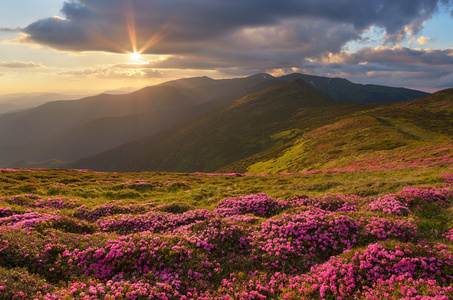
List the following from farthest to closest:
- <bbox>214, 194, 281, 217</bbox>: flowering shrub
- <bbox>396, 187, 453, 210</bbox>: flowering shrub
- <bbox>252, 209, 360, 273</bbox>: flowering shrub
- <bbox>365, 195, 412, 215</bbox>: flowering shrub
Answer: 1. <bbox>214, 194, 281, 217</bbox>: flowering shrub
2. <bbox>396, 187, 453, 210</bbox>: flowering shrub
3. <bbox>365, 195, 412, 215</bbox>: flowering shrub
4. <bbox>252, 209, 360, 273</bbox>: flowering shrub

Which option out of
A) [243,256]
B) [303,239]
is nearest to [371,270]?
[303,239]

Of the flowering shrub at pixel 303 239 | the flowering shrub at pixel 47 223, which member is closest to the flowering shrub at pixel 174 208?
the flowering shrub at pixel 47 223

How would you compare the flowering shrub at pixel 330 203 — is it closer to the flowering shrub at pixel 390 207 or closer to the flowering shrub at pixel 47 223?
the flowering shrub at pixel 390 207

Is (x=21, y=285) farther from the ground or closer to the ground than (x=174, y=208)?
farther from the ground

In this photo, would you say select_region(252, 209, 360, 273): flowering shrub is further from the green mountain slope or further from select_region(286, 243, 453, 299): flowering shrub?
the green mountain slope

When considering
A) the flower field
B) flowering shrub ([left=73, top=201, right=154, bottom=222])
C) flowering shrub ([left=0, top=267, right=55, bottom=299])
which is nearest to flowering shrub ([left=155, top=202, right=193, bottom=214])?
flowering shrub ([left=73, top=201, right=154, bottom=222])

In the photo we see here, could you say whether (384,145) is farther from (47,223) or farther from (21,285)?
(21,285)

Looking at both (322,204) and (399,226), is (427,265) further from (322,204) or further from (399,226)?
(322,204)

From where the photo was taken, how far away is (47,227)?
13672 mm

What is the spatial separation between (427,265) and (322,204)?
9097mm

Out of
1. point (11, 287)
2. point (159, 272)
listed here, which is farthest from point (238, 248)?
point (11, 287)

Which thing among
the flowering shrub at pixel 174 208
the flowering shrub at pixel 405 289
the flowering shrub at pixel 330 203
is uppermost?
the flowering shrub at pixel 405 289

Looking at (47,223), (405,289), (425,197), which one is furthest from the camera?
(425,197)

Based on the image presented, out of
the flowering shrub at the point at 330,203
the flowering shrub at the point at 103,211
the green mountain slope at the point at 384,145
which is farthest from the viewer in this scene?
the green mountain slope at the point at 384,145
